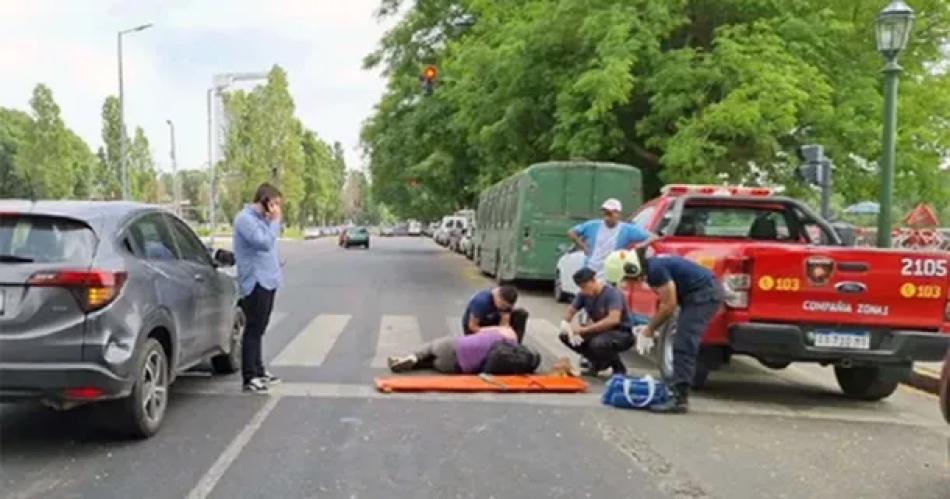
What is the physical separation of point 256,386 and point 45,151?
275 feet

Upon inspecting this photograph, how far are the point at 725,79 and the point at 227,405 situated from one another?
45.9 ft

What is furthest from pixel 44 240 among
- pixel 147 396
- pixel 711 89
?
pixel 711 89

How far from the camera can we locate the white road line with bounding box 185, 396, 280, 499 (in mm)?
5148

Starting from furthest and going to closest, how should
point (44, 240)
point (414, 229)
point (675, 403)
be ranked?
point (414, 229) < point (675, 403) < point (44, 240)

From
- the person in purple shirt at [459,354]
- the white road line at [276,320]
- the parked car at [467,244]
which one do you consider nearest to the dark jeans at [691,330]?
the person in purple shirt at [459,354]

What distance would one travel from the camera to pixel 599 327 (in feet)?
28.7

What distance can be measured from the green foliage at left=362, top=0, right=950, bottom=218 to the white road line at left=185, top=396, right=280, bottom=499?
1272 cm

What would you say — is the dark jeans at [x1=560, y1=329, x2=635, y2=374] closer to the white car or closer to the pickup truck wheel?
the pickup truck wheel

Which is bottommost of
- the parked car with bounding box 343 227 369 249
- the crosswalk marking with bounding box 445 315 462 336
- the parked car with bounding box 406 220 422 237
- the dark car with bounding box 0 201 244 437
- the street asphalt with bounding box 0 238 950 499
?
the parked car with bounding box 406 220 422 237

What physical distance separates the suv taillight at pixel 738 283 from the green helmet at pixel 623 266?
0.76 metres

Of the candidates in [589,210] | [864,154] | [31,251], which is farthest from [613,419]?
[864,154]

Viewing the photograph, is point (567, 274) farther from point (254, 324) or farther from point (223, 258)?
point (254, 324)

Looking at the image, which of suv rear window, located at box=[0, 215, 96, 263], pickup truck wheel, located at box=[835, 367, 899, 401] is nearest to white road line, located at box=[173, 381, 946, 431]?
pickup truck wheel, located at box=[835, 367, 899, 401]

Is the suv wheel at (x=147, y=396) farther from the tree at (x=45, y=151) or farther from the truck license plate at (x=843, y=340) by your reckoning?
the tree at (x=45, y=151)
